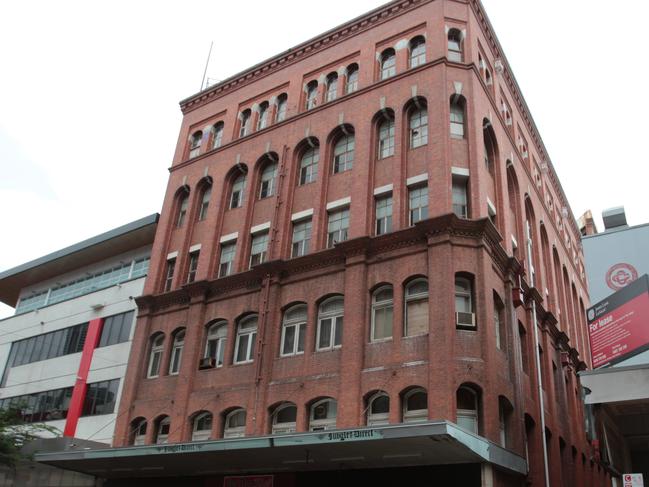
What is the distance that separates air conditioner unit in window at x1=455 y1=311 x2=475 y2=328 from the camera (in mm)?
21625

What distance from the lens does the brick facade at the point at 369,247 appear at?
72.8 ft

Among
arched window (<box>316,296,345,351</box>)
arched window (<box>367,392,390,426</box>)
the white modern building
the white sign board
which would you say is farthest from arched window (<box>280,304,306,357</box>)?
the white sign board

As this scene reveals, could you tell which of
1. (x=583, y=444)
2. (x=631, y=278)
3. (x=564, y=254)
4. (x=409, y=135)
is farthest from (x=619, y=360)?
(x=564, y=254)

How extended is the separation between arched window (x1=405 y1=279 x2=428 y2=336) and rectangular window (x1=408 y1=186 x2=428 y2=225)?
2.68 m

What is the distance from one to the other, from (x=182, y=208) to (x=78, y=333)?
9752 millimetres

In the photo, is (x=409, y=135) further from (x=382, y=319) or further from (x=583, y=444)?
(x=583, y=444)

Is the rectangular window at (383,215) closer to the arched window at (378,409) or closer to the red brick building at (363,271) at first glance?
the red brick building at (363,271)

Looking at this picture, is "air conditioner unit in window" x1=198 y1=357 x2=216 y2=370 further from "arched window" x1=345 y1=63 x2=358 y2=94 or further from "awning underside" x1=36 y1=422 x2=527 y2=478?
"arched window" x1=345 y1=63 x2=358 y2=94

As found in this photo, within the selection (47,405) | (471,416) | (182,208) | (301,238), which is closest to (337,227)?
(301,238)

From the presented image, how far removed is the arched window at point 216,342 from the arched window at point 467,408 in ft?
34.7

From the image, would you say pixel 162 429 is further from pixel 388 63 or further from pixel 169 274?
pixel 388 63

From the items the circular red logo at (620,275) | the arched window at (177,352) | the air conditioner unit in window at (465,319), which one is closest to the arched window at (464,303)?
the air conditioner unit in window at (465,319)

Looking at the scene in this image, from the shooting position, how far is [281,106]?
109 ft

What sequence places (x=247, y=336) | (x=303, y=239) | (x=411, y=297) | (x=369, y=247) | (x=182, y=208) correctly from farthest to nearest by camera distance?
(x=182, y=208), (x=303, y=239), (x=247, y=336), (x=369, y=247), (x=411, y=297)
